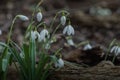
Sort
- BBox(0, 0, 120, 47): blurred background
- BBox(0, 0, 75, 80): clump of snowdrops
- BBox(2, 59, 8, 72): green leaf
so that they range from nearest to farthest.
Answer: BBox(2, 59, 8, 72): green leaf
BBox(0, 0, 75, 80): clump of snowdrops
BBox(0, 0, 120, 47): blurred background

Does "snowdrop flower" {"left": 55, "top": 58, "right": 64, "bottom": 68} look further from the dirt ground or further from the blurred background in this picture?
the blurred background

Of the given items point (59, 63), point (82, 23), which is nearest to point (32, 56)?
point (59, 63)

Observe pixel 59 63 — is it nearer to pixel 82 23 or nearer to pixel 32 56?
pixel 32 56

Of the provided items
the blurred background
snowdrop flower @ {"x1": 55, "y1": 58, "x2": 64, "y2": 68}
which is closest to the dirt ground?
the blurred background

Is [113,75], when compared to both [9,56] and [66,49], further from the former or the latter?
[66,49]

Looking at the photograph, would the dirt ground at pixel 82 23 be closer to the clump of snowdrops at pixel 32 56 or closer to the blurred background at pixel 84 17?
the blurred background at pixel 84 17

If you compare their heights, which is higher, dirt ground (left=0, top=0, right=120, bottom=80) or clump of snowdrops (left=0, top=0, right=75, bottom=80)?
dirt ground (left=0, top=0, right=120, bottom=80)

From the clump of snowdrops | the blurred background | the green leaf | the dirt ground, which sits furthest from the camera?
the blurred background

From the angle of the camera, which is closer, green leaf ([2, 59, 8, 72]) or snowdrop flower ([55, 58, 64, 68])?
green leaf ([2, 59, 8, 72])

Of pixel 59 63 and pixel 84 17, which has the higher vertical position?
pixel 84 17
